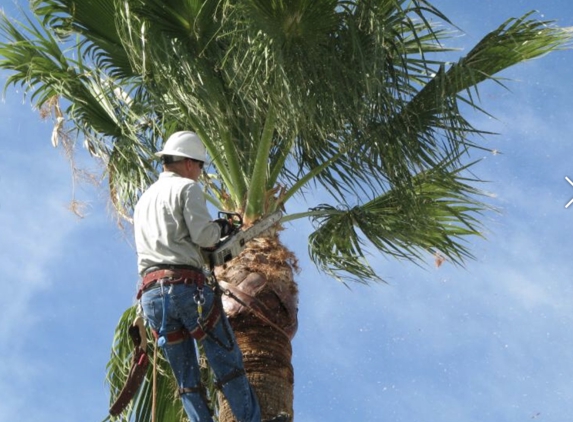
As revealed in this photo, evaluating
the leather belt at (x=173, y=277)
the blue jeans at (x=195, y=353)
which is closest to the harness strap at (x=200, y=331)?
the blue jeans at (x=195, y=353)

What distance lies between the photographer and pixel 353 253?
11.1m

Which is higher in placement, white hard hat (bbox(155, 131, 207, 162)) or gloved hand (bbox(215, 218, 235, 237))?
white hard hat (bbox(155, 131, 207, 162))

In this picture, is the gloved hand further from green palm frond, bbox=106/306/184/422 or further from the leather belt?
green palm frond, bbox=106/306/184/422

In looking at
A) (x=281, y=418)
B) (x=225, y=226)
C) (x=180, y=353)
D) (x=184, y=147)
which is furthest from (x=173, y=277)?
(x=281, y=418)

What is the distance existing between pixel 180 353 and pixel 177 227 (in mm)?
831

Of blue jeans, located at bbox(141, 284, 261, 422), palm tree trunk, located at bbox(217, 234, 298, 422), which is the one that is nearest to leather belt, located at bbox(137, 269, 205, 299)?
blue jeans, located at bbox(141, 284, 261, 422)

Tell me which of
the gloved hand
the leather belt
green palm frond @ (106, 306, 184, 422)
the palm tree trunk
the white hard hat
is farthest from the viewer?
green palm frond @ (106, 306, 184, 422)

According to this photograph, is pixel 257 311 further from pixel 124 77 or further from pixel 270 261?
pixel 124 77

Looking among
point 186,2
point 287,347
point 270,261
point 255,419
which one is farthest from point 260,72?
point 255,419

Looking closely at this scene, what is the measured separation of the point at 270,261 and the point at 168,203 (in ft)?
4.93

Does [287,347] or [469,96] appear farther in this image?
[469,96]

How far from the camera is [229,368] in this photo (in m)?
7.62

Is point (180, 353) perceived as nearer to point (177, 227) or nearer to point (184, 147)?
point (177, 227)

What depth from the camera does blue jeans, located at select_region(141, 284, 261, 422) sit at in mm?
7527
